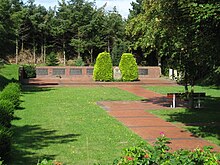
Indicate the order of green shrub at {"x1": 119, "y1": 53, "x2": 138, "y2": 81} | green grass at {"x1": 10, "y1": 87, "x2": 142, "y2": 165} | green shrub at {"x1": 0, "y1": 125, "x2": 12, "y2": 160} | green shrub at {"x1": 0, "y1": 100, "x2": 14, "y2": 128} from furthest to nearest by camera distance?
green shrub at {"x1": 119, "y1": 53, "x2": 138, "y2": 81}, green shrub at {"x1": 0, "y1": 100, "x2": 14, "y2": 128}, green grass at {"x1": 10, "y1": 87, "x2": 142, "y2": 165}, green shrub at {"x1": 0, "y1": 125, "x2": 12, "y2": 160}

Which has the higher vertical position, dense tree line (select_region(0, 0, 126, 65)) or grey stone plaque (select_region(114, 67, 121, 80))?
dense tree line (select_region(0, 0, 126, 65))

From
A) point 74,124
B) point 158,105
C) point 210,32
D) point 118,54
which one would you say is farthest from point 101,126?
point 118,54

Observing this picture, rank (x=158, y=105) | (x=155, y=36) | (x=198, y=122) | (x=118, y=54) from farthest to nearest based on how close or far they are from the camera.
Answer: (x=118, y=54) < (x=158, y=105) < (x=155, y=36) < (x=198, y=122)

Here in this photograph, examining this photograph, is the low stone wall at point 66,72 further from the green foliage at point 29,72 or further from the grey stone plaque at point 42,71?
the green foliage at point 29,72

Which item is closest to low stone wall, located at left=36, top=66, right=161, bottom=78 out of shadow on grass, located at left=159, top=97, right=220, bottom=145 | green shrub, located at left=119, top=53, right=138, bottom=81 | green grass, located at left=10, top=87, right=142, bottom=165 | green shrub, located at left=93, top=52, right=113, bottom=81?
green shrub, located at left=119, top=53, right=138, bottom=81

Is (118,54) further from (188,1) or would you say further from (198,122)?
(188,1)

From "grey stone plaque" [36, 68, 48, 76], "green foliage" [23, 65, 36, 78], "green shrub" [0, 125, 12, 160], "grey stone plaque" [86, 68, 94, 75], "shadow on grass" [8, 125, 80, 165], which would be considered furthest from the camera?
"grey stone plaque" [86, 68, 94, 75]

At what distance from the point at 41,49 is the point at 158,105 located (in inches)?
1419

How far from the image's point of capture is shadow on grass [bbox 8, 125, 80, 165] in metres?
8.23

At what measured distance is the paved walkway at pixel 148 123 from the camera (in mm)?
10047

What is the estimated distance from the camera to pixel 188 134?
11086mm

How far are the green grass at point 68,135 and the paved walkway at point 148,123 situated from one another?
1.47 feet

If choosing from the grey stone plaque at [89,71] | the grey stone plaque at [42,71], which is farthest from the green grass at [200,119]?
the grey stone plaque at [42,71]

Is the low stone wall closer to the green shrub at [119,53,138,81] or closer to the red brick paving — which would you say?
the green shrub at [119,53,138,81]
